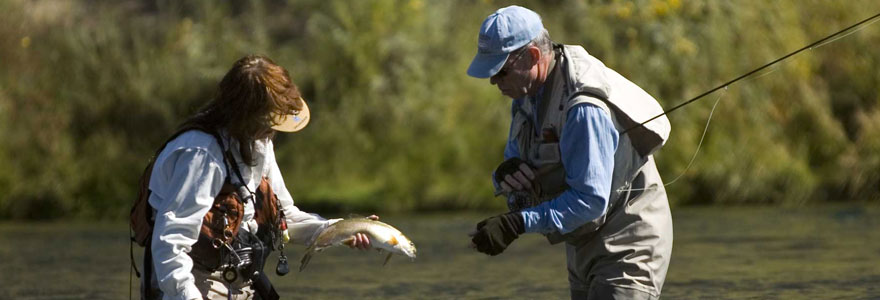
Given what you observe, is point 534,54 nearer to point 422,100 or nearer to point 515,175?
point 515,175

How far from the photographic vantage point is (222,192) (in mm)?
4883

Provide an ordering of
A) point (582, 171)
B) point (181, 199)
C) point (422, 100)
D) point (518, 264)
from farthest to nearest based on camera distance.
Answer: point (422, 100) → point (518, 264) → point (582, 171) → point (181, 199)

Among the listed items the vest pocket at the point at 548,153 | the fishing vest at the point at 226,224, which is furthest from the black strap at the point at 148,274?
the vest pocket at the point at 548,153

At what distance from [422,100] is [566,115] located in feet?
35.7

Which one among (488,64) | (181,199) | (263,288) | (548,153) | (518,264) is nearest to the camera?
(181,199)

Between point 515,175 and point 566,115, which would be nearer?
point 566,115

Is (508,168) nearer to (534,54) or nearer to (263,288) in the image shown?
(534,54)

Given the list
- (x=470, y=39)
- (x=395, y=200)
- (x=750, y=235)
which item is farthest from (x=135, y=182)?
(x=750, y=235)

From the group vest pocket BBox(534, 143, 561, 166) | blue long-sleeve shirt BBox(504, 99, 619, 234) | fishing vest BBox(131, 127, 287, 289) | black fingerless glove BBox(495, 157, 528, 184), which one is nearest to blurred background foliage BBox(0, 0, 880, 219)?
black fingerless glove BBox(495, 157, 528, 184)

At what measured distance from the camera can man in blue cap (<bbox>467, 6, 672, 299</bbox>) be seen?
4855mm

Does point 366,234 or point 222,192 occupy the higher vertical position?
point 222,192

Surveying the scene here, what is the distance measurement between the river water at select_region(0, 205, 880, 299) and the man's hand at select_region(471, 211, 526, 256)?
168 inches

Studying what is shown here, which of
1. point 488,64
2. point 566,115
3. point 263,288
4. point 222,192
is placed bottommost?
point 263,288

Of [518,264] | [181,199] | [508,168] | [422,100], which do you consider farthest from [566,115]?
[422,100]
